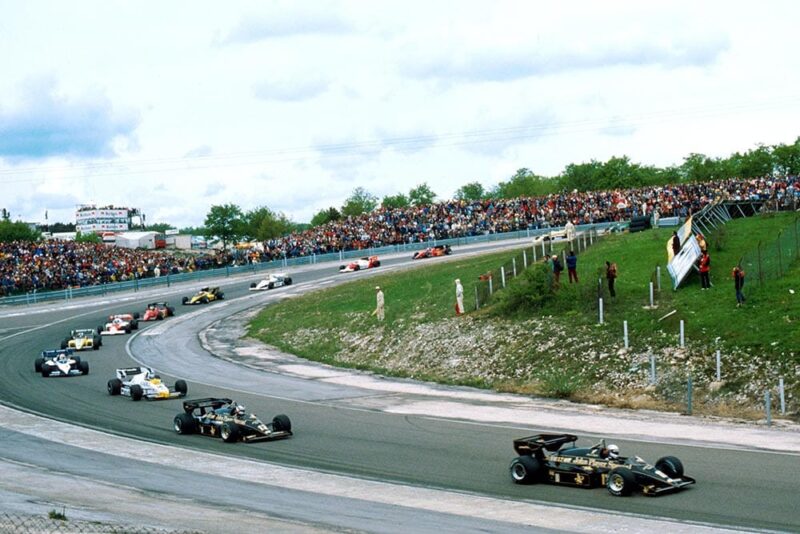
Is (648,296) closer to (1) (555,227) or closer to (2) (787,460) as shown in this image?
(2) (787,460)

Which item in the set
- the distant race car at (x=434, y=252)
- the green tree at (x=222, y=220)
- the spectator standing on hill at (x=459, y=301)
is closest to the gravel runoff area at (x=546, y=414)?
the spectator standing on hill at (x=459, y=301)

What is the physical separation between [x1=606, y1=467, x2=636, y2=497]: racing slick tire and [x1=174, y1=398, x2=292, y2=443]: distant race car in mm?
10259

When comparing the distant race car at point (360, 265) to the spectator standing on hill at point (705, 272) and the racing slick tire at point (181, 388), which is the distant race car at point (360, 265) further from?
the racing slick tire at point (181, 388)

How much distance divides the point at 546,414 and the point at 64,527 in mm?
16844

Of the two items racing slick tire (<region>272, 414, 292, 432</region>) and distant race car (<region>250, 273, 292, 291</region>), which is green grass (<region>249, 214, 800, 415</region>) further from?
distant race car (<region>250, 273, 292, 291</region>)

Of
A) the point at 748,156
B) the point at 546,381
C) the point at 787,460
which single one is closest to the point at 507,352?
the point at 546,381

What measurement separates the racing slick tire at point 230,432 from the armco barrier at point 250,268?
179 ft

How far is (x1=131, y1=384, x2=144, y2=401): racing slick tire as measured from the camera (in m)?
33.7

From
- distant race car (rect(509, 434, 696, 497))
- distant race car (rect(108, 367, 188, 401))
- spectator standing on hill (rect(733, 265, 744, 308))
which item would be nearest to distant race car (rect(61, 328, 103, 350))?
distant race car (rect(108, 367, 188, 401))

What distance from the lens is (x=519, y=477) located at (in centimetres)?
2019

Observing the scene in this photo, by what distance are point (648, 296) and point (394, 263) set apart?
4552 cm

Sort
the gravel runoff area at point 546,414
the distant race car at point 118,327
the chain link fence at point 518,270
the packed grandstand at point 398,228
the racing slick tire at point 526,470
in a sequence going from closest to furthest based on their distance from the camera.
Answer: the racing slick tire at point 526,470, the gravel runoff area at point 546,414, the chain link fence at point 518,270, the distant race car at point 118,327, the packed grandstand at point 398,228

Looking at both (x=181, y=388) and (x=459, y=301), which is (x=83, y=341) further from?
(x=459, y=301)

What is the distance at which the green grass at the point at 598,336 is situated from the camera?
30.8m
